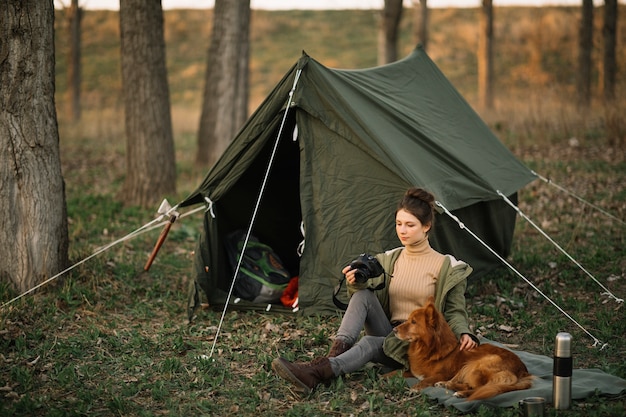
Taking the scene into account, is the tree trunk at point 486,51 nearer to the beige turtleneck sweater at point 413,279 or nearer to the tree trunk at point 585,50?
the tree trunk at point 585,50

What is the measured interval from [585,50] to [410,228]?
14106 millimetres

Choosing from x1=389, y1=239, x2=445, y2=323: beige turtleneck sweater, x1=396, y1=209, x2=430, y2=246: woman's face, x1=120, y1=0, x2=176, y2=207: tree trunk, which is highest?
x1=120, y1=0, x2=176, y2=207: tree trunk

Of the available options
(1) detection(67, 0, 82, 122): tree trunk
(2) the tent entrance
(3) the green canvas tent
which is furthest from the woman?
(1) detection(67, 0, 82, 122): tree trunk

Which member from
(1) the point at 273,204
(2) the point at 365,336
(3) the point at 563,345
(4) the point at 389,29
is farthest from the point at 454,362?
(4) the point at 389,29

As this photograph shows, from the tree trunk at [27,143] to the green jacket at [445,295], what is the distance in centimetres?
281

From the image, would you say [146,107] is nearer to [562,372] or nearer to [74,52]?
[562,372]

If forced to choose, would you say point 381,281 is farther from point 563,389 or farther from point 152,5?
point 152,5

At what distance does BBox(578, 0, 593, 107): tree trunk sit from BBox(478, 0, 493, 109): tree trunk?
207cm

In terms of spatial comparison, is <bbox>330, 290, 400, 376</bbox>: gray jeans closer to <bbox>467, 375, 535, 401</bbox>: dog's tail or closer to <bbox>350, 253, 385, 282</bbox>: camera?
<bbox>350, 253, 385, 282</bbox>: camera

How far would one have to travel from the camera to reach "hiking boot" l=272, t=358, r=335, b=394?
412 centimetres

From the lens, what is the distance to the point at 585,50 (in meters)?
16.8

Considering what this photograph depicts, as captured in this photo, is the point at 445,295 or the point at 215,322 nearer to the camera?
the point at 445,295

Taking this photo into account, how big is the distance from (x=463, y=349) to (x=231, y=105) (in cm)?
832

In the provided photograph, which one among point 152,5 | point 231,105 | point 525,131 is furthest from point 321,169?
point 525,131
